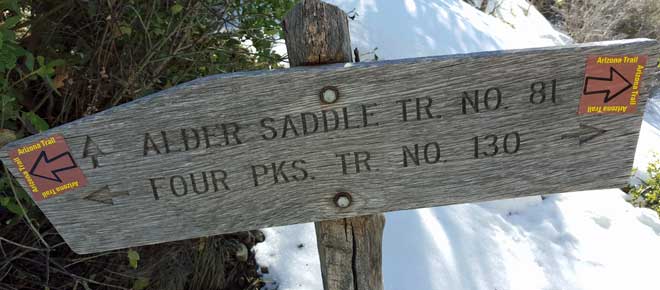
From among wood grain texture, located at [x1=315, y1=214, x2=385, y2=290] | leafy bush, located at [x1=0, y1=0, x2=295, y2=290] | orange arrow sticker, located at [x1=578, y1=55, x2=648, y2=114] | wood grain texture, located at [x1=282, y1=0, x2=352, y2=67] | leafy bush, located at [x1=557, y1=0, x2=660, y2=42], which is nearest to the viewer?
orange arrow sticker, located at [x1=578, y1=55, x2=648, y2=114]

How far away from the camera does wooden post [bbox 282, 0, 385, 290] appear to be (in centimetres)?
107

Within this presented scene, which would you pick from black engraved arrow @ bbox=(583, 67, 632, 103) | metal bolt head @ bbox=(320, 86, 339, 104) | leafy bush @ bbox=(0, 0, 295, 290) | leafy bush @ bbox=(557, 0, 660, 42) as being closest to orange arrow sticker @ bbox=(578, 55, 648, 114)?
black engraved arrow @ bbox=(583, 67, 632, 103)

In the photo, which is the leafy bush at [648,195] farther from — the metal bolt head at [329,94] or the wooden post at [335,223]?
the metal bolt head at [329,94]

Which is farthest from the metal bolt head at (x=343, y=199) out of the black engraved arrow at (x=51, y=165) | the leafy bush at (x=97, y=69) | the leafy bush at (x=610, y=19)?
the leafy bush at (x=610, y=19)

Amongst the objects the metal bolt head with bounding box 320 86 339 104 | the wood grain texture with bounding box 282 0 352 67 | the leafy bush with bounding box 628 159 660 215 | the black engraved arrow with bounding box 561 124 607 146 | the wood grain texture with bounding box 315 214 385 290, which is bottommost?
the leafy bush with bounding box 628 159 660 215

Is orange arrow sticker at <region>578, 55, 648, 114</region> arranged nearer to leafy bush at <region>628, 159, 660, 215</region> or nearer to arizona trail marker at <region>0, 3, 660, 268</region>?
arizona trail marker at <region>0, 3, 660, 268</region>

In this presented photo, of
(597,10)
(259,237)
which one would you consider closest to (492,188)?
(259,237)

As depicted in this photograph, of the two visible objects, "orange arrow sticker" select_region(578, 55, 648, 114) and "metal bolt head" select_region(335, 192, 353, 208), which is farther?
"metal bolt head" select_region(335, 192, 353, 208)

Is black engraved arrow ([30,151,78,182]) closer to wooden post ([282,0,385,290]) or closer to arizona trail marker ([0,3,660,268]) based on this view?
arizona trail marker ([0,3,660,268])

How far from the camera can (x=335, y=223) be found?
126cm

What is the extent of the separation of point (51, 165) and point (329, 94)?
2.04 feet

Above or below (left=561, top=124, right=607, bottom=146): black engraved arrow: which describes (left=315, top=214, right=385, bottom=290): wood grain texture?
below

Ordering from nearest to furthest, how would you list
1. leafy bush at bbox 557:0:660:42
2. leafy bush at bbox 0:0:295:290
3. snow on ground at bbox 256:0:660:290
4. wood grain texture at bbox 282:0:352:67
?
wood grain texture at bbox 282:0:352:67 < leafy bush at bbox 0:0:295:290 < snow on ground at bbox 256:0:660:290 < leafy bush at bbox 557:0:660:42

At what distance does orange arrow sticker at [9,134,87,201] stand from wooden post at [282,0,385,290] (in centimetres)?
54
